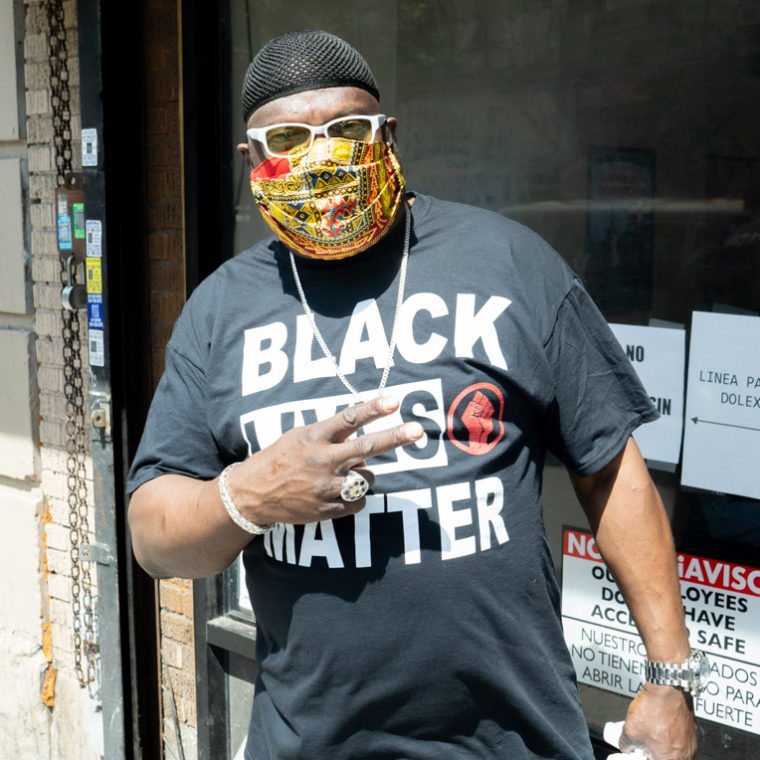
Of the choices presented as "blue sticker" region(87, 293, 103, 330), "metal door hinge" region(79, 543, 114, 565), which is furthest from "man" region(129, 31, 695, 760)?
"metal door hinge" region(79, 543, 114, 565)

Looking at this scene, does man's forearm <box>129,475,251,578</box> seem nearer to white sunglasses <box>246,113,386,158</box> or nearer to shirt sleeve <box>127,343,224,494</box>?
shirt sleeve <box>127,343,224,494</box>

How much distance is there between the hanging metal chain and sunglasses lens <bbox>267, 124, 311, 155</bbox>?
1.96 m

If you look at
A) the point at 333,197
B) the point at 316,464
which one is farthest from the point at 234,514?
the point at 333,197

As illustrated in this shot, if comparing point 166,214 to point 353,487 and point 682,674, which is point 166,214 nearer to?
point 353,487

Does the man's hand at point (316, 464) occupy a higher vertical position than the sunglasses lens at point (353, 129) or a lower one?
lower

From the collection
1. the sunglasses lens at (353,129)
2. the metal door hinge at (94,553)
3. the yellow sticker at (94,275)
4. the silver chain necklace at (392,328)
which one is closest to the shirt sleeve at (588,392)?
Answer: the silver chain necklace at (392,328)

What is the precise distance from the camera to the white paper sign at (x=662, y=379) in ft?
8.09

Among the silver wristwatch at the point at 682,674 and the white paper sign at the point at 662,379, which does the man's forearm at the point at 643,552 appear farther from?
the white paper sign at the point at 662,379

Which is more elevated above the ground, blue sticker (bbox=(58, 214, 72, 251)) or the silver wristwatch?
blue sticker (bbox=(58, 214, 72, 251))

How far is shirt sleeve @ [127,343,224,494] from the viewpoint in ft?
5.87

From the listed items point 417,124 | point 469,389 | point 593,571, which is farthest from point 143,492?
point 417,124

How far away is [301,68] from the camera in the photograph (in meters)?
1.80

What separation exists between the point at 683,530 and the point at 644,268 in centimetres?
68

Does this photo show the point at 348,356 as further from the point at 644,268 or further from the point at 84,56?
the point at 84,56
